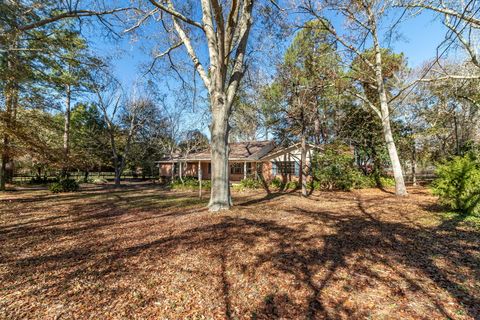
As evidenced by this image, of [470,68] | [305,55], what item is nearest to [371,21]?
[305,55]

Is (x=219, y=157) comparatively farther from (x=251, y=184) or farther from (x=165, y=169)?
(x=165, y=169)

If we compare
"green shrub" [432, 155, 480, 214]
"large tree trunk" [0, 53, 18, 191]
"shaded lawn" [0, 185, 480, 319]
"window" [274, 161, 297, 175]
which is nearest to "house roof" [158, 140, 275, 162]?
"window" [274, 161, 297, 175]

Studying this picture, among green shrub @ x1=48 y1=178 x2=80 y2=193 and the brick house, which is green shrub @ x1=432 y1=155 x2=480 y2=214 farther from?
green shrub @ x1=48 y1=178 x2=80 y2=193

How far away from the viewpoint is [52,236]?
5.55 meters

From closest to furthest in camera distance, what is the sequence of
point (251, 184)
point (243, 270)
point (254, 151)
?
1. point (243, 270)
2. point (251, 184)
3. point (254, 151)

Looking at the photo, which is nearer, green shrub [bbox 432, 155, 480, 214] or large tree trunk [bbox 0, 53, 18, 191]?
green shrub [bbox 432, 155, 480, 214]

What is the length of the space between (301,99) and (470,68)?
29.8 feet

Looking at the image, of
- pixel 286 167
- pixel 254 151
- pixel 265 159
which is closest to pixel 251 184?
pixel 265 159

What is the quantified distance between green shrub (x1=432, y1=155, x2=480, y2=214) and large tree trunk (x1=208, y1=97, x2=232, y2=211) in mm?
7064

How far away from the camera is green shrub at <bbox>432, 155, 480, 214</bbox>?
257 inches

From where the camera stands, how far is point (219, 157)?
25.8 ft

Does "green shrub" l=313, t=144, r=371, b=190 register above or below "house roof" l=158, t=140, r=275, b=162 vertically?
below

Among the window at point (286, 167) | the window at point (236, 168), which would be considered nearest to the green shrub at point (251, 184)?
the window at point (286, 167)

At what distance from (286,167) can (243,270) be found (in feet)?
52.7
